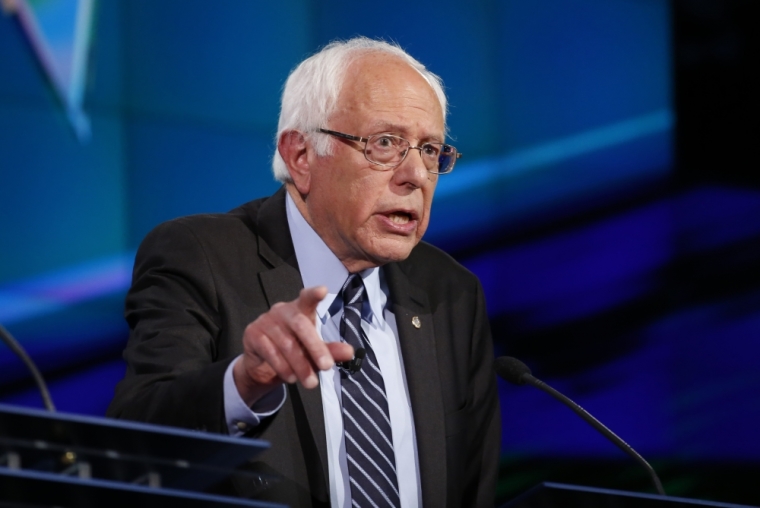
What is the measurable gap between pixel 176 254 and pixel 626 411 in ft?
6.95

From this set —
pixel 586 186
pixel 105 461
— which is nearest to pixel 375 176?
pixel 105 461

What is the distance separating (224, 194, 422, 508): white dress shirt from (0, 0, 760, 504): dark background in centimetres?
107

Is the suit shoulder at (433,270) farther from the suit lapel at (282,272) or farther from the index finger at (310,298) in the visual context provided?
the index finger at (310,298)

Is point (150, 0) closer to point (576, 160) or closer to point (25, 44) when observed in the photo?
point (25, 44)

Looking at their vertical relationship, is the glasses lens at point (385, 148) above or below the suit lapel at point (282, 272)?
above

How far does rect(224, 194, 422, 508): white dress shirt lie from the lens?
1.79 m

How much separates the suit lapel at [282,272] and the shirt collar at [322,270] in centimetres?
2

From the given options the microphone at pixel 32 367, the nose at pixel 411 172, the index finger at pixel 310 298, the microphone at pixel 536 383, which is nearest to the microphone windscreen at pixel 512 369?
the microphone at pixel 536 383

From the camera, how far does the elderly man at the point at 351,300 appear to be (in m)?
1.74

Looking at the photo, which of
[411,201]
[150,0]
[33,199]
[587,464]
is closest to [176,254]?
[411,201]

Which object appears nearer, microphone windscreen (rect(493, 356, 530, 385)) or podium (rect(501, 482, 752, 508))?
podium (rect(501, 482, 752, 508))

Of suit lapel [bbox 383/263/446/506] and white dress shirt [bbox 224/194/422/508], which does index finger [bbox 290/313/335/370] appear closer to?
white dress shirt [bbox 224/194/422/508]

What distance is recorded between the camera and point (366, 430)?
182 cm

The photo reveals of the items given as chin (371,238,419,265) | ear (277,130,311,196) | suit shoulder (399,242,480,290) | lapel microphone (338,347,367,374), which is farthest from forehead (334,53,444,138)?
lapel microphone (338,347,367,374)
